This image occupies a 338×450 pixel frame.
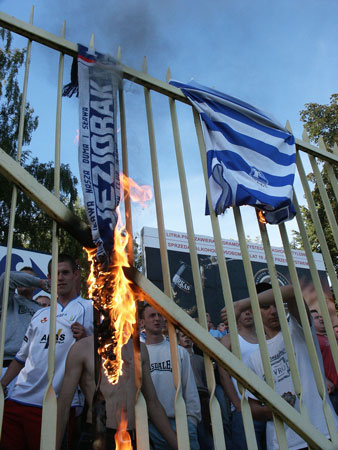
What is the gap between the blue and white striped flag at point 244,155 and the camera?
8.35 feet

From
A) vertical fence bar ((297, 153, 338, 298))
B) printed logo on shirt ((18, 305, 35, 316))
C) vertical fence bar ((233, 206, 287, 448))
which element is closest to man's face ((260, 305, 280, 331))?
vertical fence bar ((297, 153, 338, 298))

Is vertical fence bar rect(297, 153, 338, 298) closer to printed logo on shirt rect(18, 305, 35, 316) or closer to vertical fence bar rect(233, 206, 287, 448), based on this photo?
vertical fence bar rect(233, 206, 287, 448)

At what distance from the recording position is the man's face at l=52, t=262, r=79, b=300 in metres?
3.66

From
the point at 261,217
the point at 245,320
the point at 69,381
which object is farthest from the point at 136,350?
the point at 245,320

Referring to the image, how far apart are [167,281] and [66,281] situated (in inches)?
70.8

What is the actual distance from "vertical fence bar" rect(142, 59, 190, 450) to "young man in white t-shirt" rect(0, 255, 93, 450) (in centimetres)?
149

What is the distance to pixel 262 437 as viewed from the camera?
3584mm

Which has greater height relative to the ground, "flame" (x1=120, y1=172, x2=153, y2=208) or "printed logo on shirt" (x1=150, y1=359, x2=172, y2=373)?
"flame" (x1=120, y1=172, x2=153, y2=208)

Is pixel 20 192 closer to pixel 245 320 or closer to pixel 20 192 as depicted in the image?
pixel 20 192

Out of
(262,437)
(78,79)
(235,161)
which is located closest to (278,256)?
(262,437)

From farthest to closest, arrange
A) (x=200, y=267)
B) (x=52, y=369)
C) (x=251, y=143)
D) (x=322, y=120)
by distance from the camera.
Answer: (x=322, y=120) → (x=200, y=267) → (x=251, y=143) → (x=52, y=369)

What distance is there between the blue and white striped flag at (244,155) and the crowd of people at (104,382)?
77 cm

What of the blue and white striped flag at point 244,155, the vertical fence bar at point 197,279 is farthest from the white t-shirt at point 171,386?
the blue and white striped flag at point 244,155

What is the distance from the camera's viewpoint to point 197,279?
7.27 ft
